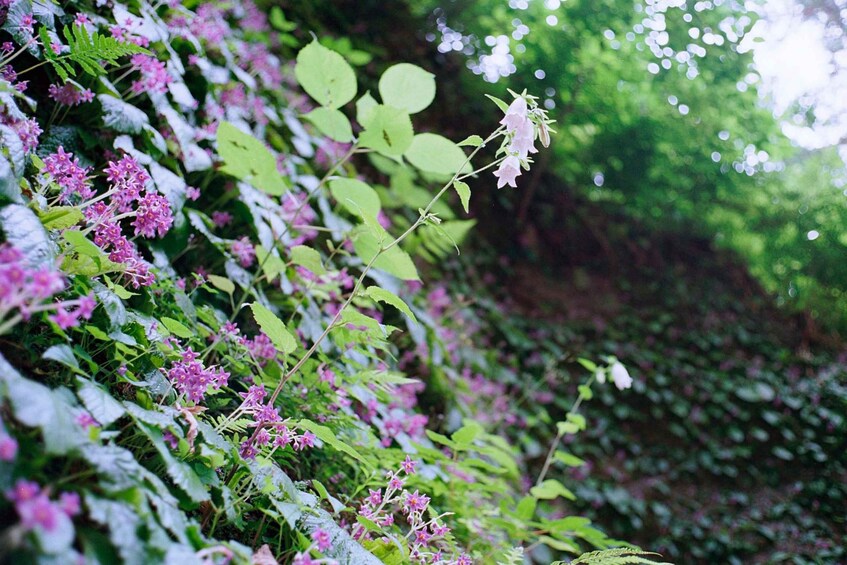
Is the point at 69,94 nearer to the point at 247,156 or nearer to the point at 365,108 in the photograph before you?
the point at 247,156

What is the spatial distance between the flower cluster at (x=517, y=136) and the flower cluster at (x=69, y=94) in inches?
47.3

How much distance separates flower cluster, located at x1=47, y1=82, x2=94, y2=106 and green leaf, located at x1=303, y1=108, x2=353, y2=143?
2.15ft

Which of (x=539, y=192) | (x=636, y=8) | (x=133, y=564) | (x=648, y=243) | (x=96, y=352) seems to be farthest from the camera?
(x=648, y=243)

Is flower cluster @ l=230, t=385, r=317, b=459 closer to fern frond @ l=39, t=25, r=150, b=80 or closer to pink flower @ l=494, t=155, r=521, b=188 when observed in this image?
pink flower @ l=494, t=155, r=521, b=188

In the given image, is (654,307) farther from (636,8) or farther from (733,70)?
(636,8)

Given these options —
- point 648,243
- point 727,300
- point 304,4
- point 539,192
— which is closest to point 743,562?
point 727,300

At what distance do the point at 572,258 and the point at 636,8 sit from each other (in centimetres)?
240

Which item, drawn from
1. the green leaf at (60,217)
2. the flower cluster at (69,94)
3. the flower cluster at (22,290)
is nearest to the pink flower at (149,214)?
the green leaf at (60,217)

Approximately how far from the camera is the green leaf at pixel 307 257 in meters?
1.83

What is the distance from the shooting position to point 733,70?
15.6 ft

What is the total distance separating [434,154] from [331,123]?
388 mm

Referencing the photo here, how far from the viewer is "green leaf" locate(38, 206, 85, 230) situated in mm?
1182

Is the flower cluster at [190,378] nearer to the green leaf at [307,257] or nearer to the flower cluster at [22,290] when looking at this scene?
the flower cluster at [22,290]

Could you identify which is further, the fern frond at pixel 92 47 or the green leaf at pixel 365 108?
the green leaf at pixel 365 108
